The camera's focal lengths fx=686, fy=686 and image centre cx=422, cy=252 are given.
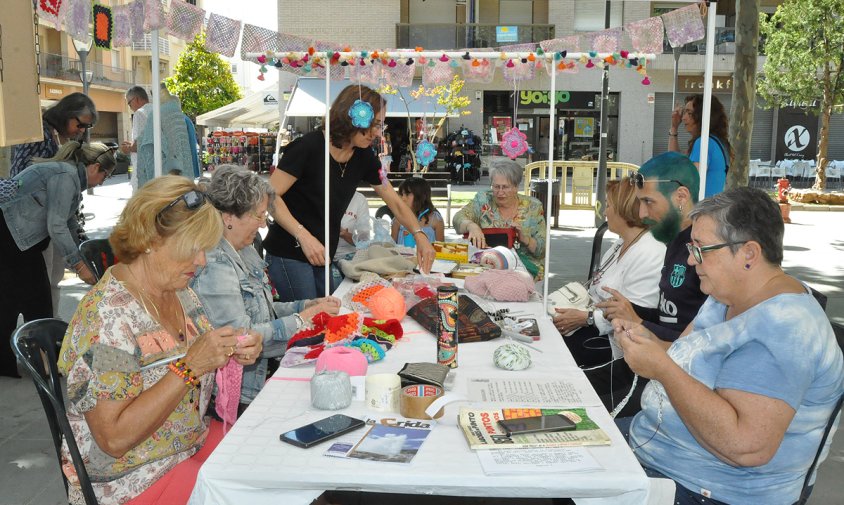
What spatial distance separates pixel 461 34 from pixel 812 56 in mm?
10611

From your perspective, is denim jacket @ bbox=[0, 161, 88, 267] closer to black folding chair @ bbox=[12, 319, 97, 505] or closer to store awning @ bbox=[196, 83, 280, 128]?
black folding chair @ bbox=[12, 319, 97, 505]

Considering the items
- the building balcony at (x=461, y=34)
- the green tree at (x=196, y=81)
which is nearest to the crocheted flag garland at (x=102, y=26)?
the building balcony at (x=461, y=34)

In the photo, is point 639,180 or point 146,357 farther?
point 639,180

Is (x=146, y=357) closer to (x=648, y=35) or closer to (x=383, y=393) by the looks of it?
(x=383, y=393)

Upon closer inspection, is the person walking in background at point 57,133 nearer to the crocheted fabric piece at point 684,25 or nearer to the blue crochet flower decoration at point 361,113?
the blue crochet flower decoration at point 361,113

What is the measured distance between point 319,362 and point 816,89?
58.5ft

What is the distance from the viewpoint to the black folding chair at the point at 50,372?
1.83 metres

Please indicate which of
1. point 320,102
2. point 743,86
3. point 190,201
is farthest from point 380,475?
point 320,102

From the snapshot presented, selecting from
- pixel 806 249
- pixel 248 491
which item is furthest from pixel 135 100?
pixel 806 249

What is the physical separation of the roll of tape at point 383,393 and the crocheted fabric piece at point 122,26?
2.74 m

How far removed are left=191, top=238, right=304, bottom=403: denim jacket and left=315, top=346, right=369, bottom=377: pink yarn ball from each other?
42cm

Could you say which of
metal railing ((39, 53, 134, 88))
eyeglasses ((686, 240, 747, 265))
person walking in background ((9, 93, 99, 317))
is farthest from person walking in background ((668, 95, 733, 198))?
metal railing ((39, 53, 134, 88))

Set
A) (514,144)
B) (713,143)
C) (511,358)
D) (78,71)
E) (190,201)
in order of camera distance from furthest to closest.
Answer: (78,71) < (713,143) < (514,144) < (511,358) < (190,201)

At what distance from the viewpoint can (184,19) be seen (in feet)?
12.2
